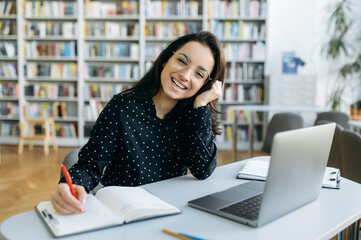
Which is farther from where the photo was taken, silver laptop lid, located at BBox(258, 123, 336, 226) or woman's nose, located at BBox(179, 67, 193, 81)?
woman's nose, located at BBox(179, 67, 193, 81)

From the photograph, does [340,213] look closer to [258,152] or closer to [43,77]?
[258,152]

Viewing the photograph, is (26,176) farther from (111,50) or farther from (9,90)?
(111,50)

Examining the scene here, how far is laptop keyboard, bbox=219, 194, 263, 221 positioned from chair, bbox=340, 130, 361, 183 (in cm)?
99

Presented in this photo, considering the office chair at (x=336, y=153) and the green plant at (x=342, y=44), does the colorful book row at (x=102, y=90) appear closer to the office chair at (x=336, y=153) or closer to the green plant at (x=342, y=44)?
the green plant at (x=342, y=44)

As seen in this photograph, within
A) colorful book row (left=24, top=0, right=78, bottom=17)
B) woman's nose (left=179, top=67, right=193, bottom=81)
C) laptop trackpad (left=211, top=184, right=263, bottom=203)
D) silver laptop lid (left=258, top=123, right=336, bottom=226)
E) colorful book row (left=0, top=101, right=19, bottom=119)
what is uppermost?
colorful book row (left=24, top=0, right=78, bottom=17)

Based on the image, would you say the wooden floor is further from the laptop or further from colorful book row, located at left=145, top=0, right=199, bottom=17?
colorful book row, located at left=145, top=0, right=199, bottom=17

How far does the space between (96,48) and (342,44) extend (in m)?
3.82

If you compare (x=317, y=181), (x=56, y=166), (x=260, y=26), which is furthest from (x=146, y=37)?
(x=317, y=181)

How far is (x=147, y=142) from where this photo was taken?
1.37 metres

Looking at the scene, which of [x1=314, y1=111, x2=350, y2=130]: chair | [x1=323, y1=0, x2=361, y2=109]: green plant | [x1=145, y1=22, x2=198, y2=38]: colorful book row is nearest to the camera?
[x1=314, y1=111, x2=350, y2=130]: chair

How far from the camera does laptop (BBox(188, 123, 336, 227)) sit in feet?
2.38

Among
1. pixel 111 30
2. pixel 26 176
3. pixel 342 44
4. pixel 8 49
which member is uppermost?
pixel 111 30

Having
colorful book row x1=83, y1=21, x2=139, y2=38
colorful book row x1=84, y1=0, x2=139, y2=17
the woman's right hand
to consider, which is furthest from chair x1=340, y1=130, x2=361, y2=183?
colorful book row x1=84, y1=0, x2=139, y2=17

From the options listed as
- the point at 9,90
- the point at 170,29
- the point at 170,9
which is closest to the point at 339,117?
the point at 170,29
